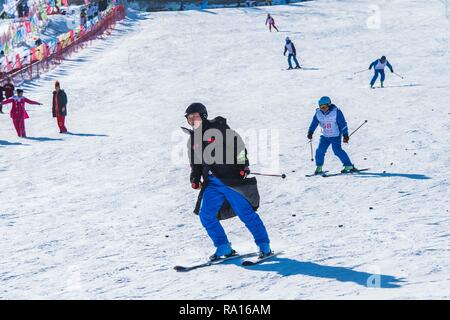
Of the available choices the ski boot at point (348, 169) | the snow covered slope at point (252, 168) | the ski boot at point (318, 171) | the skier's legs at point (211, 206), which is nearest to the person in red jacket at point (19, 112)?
the snow covered slope at point (252, 168)

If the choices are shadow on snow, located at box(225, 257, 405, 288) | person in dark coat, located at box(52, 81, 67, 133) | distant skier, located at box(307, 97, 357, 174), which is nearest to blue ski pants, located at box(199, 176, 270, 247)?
shadow on snow, located at box(225, 257, 405, 288)

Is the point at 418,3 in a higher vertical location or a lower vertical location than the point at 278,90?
higher

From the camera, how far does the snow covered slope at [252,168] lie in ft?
21.3

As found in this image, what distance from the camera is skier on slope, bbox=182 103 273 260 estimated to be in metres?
6.46

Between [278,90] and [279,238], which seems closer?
[279,238]

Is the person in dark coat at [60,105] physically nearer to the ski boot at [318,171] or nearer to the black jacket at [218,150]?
the ski boot at [318,171]

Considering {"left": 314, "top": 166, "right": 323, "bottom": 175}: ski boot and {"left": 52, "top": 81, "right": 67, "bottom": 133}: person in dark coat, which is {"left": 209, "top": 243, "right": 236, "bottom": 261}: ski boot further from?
{"left": 52, "top": 81, "right": 67, "bottom": 133}: person in dark coat

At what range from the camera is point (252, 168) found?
12094mm

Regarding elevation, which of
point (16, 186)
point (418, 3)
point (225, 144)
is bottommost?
point (16, 186)

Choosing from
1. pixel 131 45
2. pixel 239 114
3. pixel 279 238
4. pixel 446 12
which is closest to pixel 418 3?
pixel 446 12

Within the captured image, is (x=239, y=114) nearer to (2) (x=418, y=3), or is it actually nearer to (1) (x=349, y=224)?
(1) (x=349, y=224)

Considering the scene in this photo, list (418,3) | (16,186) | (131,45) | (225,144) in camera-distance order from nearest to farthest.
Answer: (225,144) < (16,186) < (131,45) < (418,3)

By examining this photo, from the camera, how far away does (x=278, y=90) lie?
2114cm

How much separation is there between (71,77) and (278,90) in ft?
27.5
